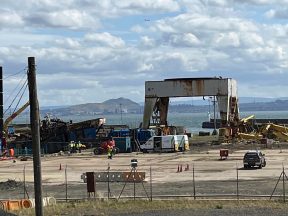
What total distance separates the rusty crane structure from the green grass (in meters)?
55.1

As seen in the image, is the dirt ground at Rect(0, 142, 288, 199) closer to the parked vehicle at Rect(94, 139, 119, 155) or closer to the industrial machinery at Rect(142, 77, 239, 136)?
the parked vehicle at Rect(94, 139, 119, 155)

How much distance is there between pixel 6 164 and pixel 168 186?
100 ft

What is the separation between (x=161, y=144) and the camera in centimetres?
7700

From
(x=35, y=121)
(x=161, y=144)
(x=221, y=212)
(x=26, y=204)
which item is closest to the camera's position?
(x=35, y=121)

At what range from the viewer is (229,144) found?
268 feet

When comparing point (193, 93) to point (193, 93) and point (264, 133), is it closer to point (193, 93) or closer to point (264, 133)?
point (193, 93)

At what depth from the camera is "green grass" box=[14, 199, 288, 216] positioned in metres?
29.3

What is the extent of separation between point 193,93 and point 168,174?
39.9 metres

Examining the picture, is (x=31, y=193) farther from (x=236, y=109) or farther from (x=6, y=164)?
(x=236, y=109)

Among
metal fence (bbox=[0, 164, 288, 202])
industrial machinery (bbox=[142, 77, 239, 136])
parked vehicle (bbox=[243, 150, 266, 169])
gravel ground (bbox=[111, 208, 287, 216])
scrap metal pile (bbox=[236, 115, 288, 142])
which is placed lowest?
gravel ground (bbox=[111, 208, 287, 216])

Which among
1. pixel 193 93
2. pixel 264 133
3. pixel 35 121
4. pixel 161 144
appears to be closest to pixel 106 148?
pixel 161 144

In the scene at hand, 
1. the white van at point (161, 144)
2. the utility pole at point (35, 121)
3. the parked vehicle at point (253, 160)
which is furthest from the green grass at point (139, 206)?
the white van at point (161, 144)

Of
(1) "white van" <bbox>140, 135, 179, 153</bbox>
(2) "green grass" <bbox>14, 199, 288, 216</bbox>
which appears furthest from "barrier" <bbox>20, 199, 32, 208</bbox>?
(1) "white van" <bbox>140, 135, 179, 153</bbox>

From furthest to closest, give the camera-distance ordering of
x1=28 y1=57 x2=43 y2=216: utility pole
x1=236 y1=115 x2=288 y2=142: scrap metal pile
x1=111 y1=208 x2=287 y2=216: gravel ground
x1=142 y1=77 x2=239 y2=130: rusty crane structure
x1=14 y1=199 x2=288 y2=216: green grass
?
x1=142 y1=77 x2=239 y2=130: rusty crane structure < x1=236 y1=115 x2=288 y2=142: scrap metal pile < x1=14 y1=199 x2=288 y2=216: green grass < x1=111 y1=208 x2=287 y2=216: gravel ground < x1=28 y1=57 x2=43 y2=216: utility pole
